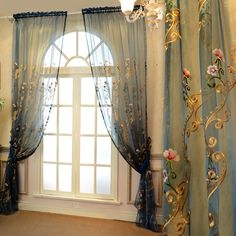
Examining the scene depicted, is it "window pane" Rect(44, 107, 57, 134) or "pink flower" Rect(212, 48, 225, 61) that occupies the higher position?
"pink flower" Rect(212, 48, 225, 61)

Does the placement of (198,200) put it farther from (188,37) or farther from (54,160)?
(54,160)

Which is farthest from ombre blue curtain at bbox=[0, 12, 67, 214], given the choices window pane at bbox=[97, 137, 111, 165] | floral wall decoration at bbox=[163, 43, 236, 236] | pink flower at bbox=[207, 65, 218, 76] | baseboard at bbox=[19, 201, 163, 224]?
pink flower at bbox=[207, 65, 218, 76]

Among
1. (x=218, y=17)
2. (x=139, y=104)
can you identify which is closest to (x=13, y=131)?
(x=139, y=104)

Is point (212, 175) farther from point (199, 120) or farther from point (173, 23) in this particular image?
point (173, 23)

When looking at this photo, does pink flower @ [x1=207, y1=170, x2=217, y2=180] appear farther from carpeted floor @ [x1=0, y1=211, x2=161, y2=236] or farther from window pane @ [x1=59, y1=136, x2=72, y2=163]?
window pane @ [x1=59, y1=136, x2=72, y2=163]

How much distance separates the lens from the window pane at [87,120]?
11.0 feet

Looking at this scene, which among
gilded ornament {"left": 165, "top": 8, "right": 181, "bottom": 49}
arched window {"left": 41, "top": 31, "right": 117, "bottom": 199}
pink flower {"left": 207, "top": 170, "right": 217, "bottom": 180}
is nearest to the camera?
pink flower {"left": 207, "top": 170, "right": 217, "bottom": 180}

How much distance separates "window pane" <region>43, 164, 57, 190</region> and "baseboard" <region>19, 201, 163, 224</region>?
9.7 inches

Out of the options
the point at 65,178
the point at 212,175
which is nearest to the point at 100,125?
the point at 65,178

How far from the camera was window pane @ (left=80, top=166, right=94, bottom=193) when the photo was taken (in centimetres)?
339

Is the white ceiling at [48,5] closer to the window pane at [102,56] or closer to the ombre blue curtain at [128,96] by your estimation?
the ombre blue curtain at [128,96]

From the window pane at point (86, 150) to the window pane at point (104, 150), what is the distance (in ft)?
0.30

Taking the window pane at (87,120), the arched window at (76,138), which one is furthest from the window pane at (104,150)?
the window pane at (87,120)

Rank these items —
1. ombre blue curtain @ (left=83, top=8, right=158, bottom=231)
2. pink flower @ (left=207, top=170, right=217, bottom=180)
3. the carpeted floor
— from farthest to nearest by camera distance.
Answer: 1. ombre blue curtain @ (left=83, top=8, right=158, bottom=231)
2. the carpeted floor
3. pink flower @ (left=207, top=170, right=217, bottom=180)
